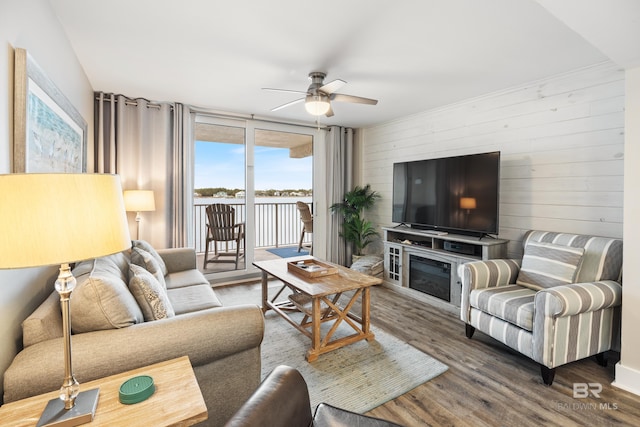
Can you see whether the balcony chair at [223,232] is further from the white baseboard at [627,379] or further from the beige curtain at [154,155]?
the white baseboard at [627,379]

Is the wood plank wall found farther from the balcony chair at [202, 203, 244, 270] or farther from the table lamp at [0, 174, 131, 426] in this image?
the table lamp at [0, 174, 131, 426]

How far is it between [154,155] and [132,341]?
9.96 ft

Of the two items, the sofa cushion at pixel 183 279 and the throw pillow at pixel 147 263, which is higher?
the throw pillow at pixel 147 263

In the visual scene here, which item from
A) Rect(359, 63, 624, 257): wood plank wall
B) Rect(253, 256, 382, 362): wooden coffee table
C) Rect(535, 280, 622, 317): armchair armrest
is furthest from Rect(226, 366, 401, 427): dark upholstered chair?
Rect(359, 63, 624, 257): wood plank wall

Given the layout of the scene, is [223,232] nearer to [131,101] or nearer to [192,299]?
[131,101]

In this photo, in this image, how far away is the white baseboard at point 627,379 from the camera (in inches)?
80.6

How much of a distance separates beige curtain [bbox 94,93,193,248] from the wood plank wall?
10.8ft

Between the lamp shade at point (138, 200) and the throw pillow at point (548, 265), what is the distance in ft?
12.3

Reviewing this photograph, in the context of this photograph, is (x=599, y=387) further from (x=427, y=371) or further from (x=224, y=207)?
(x=224, y=207)

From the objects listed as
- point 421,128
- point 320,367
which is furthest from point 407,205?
point 320,367

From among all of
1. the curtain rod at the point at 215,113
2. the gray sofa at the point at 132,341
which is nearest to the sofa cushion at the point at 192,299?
the gray sofa at the point at 132,341

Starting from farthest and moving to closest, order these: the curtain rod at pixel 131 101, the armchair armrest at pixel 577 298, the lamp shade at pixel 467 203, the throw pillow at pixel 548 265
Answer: the curtain rod at pixel 131 101 → the lamp shade at pixel 467 203 → the throw pillow at pixel 548 265 → the armchair armrest at pixel 577 298

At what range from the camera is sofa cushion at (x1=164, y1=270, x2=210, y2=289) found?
2852mm

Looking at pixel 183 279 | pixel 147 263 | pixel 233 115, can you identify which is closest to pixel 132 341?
pixel 147 263
